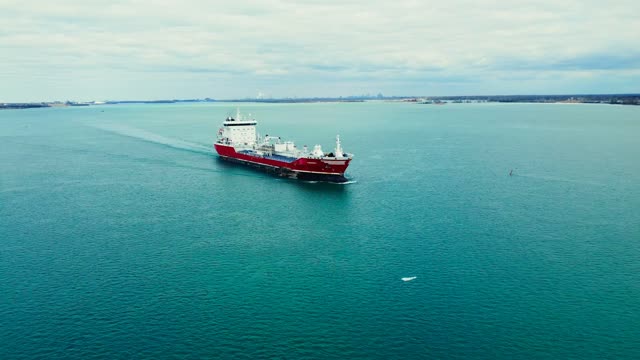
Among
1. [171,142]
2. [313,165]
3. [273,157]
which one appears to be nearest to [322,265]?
[313,165]

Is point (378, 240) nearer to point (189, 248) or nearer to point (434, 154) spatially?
point (189, 248)

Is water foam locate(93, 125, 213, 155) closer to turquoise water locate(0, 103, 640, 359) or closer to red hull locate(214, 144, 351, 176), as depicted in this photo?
red hull locate(214, 144, 351, 176)

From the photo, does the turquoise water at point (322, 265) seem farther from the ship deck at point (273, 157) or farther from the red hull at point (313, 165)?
the ship deck at point (273, 157)

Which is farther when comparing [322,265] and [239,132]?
[239,132]

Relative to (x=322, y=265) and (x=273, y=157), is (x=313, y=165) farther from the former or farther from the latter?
(x=322, y=265)

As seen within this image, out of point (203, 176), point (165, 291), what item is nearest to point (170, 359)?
point (165, 291)

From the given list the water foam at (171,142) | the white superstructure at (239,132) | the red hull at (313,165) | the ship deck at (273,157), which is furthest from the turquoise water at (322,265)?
the water foam at (171,142)
